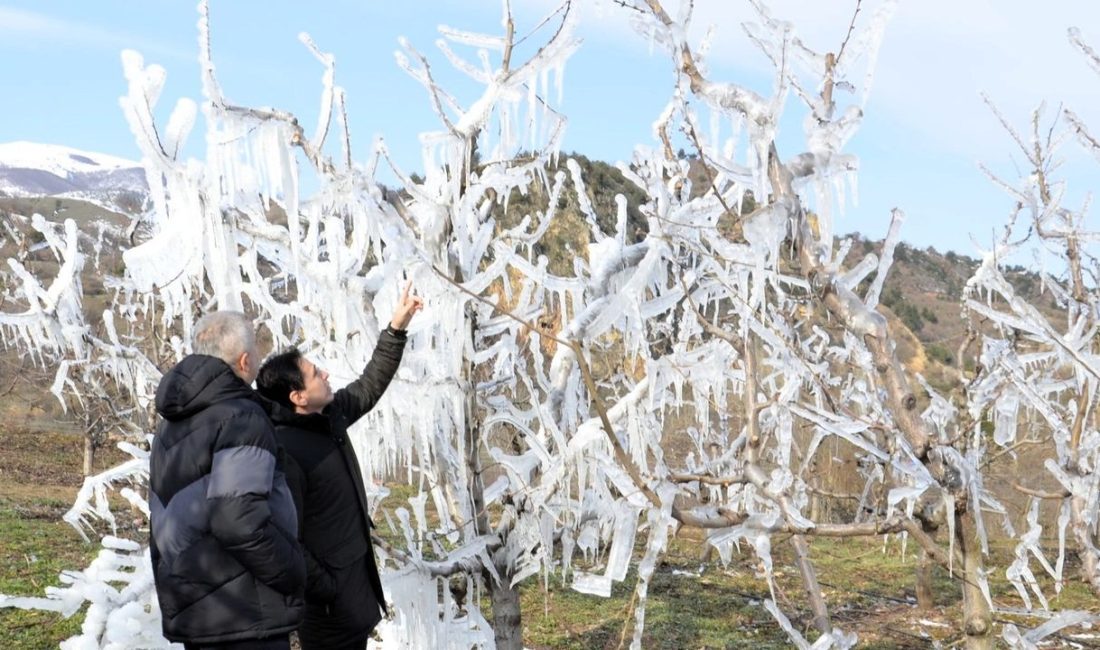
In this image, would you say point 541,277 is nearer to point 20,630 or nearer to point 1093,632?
point 20,630

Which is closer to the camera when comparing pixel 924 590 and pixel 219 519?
pixel 219 519

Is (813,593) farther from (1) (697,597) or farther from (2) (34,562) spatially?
(2) (34,562)

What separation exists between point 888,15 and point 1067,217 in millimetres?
2400

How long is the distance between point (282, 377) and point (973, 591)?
203 cm

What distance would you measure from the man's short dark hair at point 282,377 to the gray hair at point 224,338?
0.23m

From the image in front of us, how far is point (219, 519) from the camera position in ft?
8.18

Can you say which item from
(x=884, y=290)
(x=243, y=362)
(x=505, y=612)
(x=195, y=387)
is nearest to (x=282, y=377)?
(x=243, y=362)

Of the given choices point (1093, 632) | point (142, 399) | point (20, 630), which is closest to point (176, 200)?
point (142, 399)

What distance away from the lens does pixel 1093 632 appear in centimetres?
823

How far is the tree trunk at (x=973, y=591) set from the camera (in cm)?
231

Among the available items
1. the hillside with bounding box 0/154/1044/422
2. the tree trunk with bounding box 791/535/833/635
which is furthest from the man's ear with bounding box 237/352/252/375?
the hillside with bounding box 0/154/1044/422

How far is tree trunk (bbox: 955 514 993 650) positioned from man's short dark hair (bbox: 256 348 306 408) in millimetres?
1908

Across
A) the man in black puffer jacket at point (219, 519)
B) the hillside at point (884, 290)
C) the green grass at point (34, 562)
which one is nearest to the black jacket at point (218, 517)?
the man in black puffer jacket at point (219, 519)

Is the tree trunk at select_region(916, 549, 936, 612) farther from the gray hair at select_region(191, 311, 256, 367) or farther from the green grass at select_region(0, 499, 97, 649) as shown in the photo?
the gray hair at select_region(191, 311, 256, 367)
